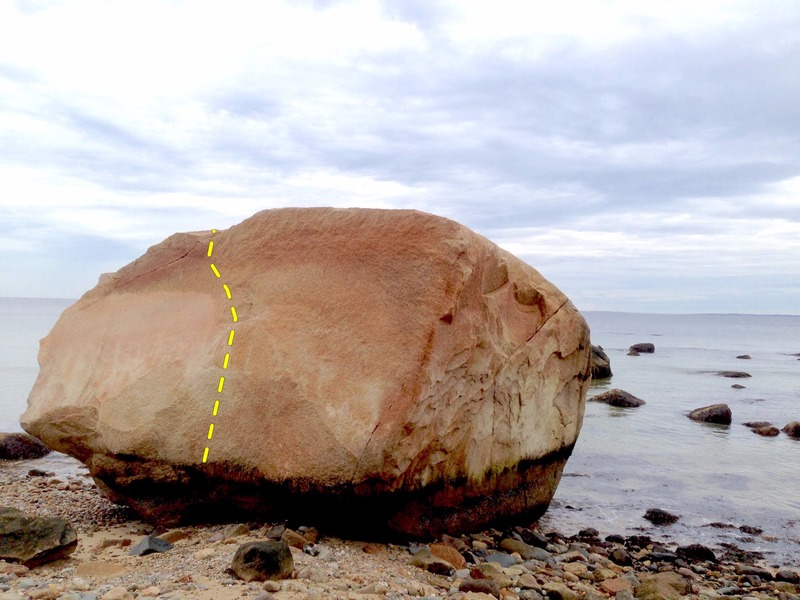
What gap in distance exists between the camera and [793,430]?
15281 mm

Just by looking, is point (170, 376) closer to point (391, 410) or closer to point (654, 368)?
point (391, 410)

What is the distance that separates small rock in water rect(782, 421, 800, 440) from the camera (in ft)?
49.6

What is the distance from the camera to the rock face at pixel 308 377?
556 centimetres

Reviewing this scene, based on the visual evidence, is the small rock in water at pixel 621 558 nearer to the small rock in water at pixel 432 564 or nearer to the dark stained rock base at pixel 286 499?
the dark stained rock base at pixel 286 499

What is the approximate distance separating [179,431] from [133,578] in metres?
1.45

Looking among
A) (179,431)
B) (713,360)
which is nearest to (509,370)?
(179,431)

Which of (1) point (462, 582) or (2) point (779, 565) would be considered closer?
(1) point (462, 582)

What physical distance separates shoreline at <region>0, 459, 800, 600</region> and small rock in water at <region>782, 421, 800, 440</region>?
28.1 feet

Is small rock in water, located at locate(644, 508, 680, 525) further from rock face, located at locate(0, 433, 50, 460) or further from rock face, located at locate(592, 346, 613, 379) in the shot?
rock face, located at locate(592, 346, 613, 379)

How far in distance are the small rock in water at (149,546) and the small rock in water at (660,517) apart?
5901 millimetres

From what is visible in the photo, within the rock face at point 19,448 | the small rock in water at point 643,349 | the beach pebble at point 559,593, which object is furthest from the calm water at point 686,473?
the small rock in water at point 643,349

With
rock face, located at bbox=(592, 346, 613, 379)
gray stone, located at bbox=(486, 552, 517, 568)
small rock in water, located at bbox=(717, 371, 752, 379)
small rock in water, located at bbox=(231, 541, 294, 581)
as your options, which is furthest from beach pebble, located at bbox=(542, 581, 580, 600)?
small rock in water, located at bbox=(717, 371, 752, 379)

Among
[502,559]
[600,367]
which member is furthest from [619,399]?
[502,559]

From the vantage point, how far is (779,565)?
7500 mm
